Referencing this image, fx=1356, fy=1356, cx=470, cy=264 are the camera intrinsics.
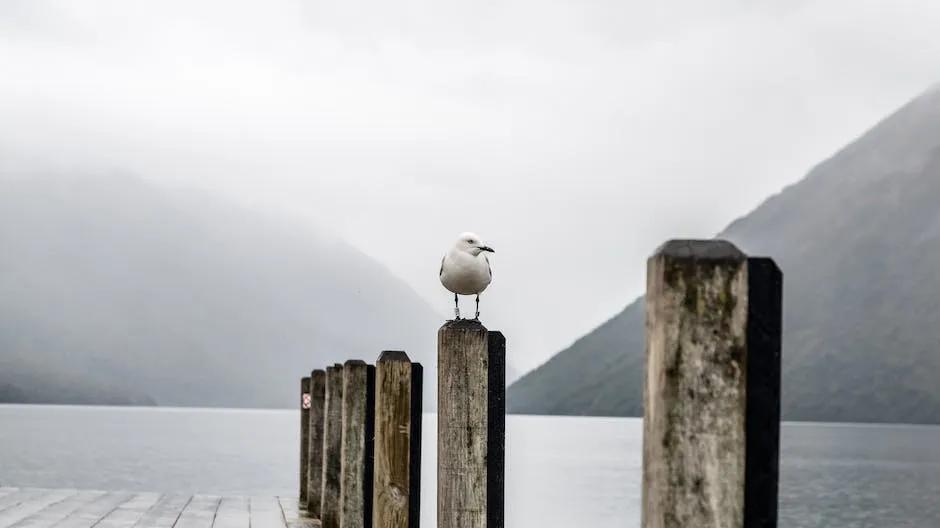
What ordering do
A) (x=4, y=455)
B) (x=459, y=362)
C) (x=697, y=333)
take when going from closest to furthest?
(x=697, y=333) < (x=459, y=362) < (x=4, y=455)

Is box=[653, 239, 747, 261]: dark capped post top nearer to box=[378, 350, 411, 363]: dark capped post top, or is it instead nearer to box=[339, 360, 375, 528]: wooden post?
box=[378, 350, 411, 363]: dark capped post top

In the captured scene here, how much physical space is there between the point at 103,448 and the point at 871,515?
49.7 metres

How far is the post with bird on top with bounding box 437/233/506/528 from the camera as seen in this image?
5.97 m

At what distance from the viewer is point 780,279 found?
3299 millimetres

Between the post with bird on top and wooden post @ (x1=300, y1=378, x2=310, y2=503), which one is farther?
wooden post @ (x1=300, y1=378, x2=310, y2=503)

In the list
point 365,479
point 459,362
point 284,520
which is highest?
point 459,362

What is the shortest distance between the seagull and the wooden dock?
448cm

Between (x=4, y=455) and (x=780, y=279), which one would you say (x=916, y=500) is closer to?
(x=4, y=455)

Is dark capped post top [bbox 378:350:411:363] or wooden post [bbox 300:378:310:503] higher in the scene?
dark capped post top [bbox 378:350:411:363]

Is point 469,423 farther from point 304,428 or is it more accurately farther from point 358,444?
point 304,428

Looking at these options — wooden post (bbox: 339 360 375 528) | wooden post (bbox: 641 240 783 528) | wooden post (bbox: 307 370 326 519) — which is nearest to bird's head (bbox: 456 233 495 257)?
wooden post (bbox: 339 360 375 528)

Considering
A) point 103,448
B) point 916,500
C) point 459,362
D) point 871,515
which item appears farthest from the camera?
point 103,448

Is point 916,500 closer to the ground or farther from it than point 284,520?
closer to the ground

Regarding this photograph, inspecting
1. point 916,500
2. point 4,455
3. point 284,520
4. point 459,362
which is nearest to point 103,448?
point 4,455
